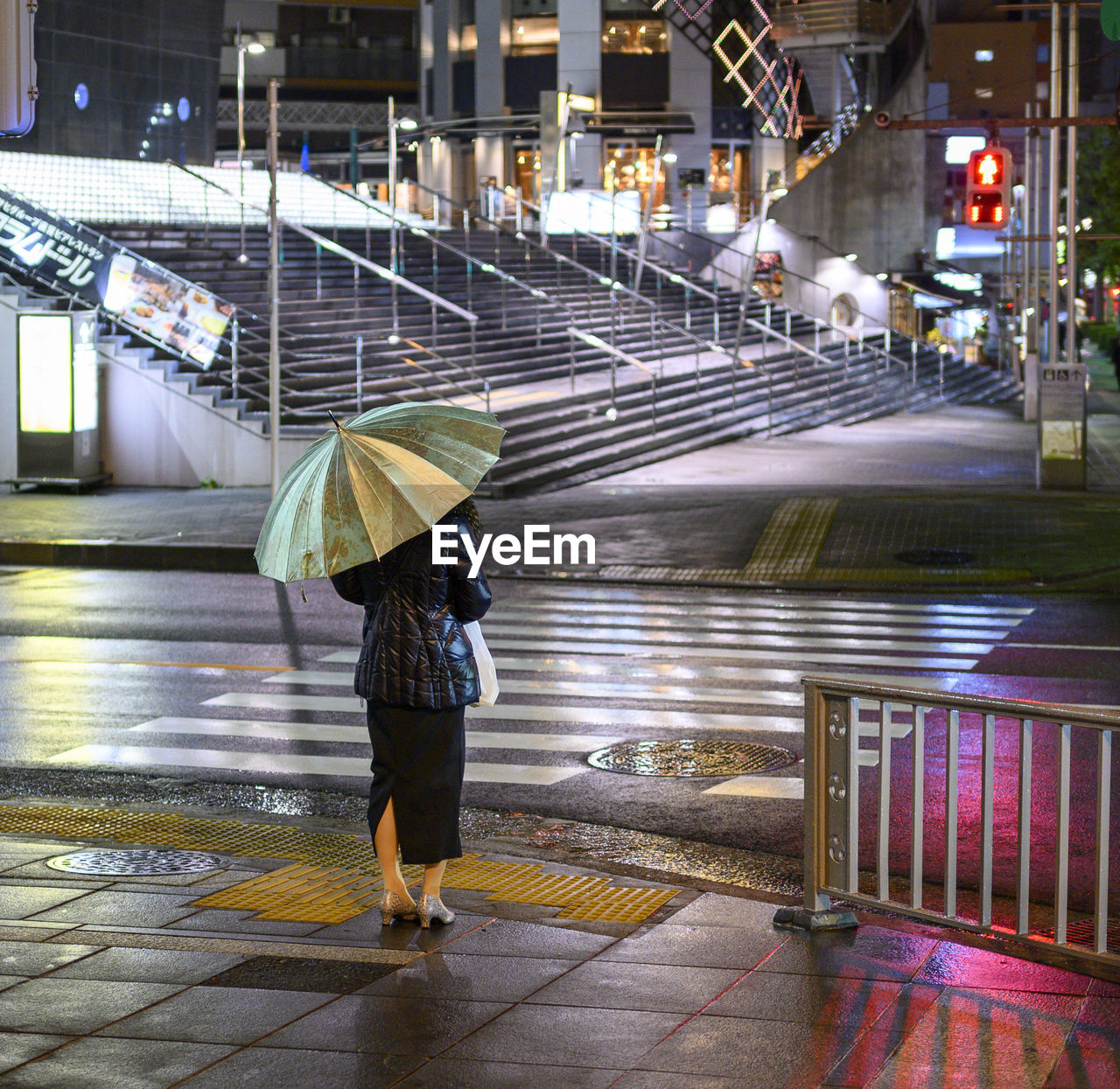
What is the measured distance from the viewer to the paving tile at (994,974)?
5.30 metres

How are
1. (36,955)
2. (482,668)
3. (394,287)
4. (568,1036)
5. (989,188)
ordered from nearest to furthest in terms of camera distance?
(568,1036) < (36,955) < (482,668) < (989,188) < (394,287)

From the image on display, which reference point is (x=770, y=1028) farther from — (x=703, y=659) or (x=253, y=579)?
(x=253, y=579)

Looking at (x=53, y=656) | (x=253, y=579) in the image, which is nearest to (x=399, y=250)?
(x=253, y=579)

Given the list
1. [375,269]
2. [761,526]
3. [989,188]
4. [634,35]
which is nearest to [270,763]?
[761,526]

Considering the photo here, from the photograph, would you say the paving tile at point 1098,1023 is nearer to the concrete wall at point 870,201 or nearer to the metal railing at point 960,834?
the metal railing at point 960,834

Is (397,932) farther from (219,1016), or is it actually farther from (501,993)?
(219,1016)

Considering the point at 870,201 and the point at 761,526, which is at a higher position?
the point at 870,201

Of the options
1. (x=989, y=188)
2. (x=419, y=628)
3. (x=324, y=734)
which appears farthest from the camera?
(x=989, y=188)

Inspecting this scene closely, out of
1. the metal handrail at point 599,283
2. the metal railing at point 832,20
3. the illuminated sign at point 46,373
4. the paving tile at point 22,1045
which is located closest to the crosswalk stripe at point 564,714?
the paving tile at point 22,1045

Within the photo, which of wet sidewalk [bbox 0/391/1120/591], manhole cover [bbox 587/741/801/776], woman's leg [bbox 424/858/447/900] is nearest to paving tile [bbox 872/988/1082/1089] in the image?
woman's leg [bbox 424/858/447/900]

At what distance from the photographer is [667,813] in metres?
8.26

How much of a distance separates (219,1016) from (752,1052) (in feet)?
5.35

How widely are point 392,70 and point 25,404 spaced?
57237mm

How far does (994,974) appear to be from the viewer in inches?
215
